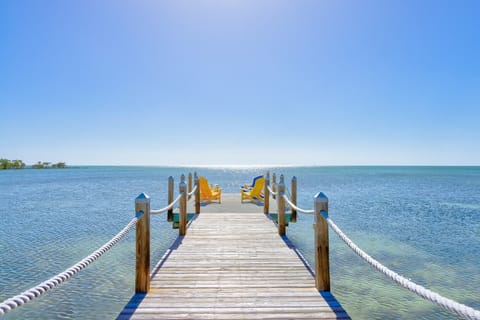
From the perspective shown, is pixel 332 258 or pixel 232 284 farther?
pixel 332 258

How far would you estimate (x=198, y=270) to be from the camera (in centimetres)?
478

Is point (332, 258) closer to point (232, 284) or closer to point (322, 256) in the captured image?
point (322, 256)

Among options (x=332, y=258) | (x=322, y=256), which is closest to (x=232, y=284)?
(x=322, y=256)

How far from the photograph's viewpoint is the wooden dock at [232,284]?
11.0 ft

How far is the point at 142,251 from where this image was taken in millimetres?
3838

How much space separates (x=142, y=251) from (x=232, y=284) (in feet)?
4.83

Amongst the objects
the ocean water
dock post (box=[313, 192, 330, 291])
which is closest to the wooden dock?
dock post (box=[313, 192, 330, 291])

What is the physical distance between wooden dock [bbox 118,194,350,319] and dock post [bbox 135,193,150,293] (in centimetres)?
14

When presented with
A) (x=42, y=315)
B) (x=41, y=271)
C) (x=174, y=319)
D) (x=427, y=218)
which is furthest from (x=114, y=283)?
(x=427, y=218)

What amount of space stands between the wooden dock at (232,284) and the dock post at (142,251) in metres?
0.14

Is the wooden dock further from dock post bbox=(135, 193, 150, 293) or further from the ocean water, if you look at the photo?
the ocean water

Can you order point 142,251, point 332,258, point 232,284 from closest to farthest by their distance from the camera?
point 142,251 → point 232,284 → point 332,258

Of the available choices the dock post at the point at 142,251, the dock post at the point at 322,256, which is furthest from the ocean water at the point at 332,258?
the dock post at the point at 142,251

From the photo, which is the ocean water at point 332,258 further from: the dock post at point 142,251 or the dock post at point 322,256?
the dock post at point 142,251
